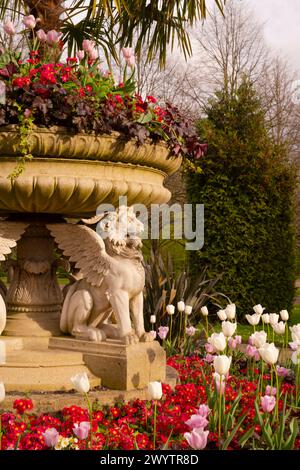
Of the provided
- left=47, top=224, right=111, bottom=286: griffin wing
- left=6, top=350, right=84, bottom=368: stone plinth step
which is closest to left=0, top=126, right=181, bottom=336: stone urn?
left=47, top=224, right=111, bottom=286: griffin wing

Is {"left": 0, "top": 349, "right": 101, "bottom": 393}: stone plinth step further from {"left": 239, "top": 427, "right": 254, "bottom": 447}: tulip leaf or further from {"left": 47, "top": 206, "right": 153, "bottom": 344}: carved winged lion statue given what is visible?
{"left": 239, "top": 427, "right": 254, "bottom": 447}: tulip leaf

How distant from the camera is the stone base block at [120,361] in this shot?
3209 millimetres

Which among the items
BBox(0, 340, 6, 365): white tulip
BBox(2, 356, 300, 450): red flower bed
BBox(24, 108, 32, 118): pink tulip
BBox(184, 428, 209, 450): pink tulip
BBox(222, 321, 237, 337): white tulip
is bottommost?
BBox(2, 356, 300, 450): red flower bed

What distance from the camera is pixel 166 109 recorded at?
3686 millimetres

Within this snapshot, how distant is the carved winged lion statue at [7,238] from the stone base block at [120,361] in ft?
1.33

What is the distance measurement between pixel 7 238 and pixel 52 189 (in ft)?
1.68

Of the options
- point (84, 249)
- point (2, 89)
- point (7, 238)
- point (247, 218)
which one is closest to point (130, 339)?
point (84, 249)

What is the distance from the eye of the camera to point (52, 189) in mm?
3199

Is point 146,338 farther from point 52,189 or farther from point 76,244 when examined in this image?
point 52,189

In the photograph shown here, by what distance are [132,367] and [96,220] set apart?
4.09 ft

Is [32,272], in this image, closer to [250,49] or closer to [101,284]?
[101,284]

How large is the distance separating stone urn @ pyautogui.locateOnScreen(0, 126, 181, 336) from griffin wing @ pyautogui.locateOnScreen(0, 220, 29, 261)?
35 millimetres

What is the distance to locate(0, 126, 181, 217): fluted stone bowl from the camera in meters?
3.14
